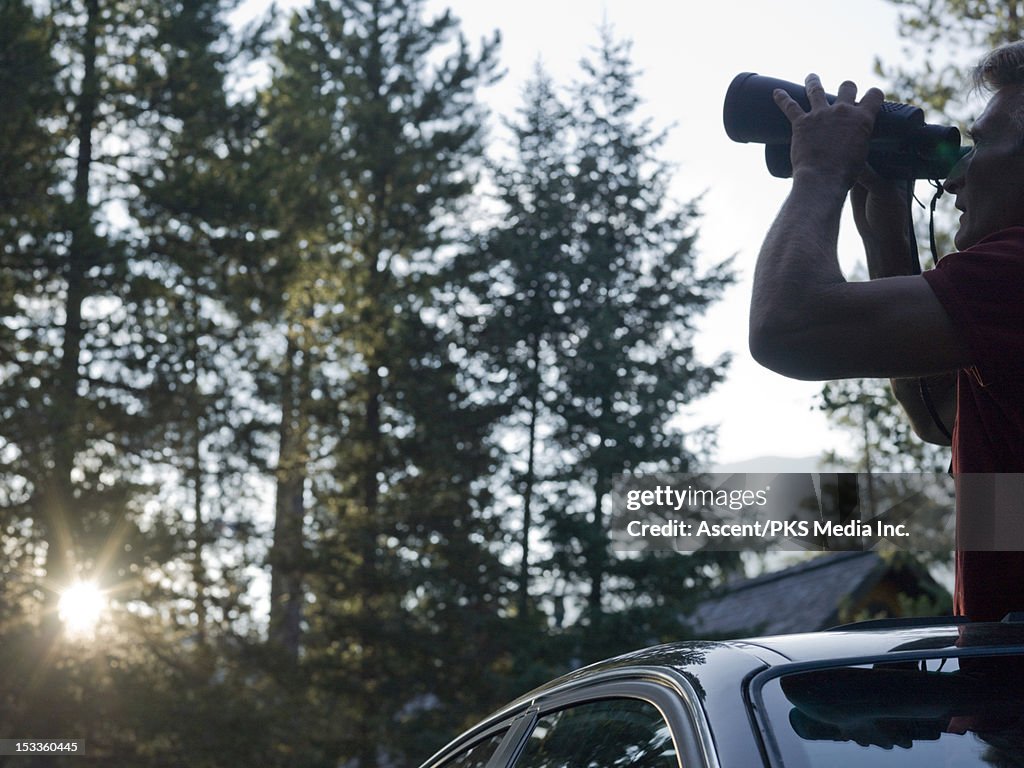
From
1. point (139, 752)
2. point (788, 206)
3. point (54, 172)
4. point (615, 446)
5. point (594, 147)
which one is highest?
point (594, 147)

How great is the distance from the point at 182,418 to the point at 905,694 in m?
16.8

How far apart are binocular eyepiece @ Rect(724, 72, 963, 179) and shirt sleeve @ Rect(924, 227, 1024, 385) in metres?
0.47

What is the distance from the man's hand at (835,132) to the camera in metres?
2.22

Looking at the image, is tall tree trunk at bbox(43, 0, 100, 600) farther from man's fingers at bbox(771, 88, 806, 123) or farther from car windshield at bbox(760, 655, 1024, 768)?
car windshield at bbox(760, 655, 1024, 768)

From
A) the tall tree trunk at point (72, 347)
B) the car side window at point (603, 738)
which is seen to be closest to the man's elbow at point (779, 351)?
the car side window at point (603, 738)

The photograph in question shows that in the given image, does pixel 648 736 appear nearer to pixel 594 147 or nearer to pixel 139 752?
pixel 139 752

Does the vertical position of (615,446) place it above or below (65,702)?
above

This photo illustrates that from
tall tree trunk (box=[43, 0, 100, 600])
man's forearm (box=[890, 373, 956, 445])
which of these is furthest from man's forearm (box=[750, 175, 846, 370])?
tall tree trunk (box=[43, 0, 100, 600])

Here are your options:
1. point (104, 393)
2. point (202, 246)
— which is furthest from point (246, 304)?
point (104, 393)

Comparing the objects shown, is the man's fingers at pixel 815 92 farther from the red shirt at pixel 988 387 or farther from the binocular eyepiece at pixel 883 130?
the red shirt at pixel 988 387

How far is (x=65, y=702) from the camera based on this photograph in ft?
51.9

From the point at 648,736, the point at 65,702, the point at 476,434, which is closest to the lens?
the point at 648,736

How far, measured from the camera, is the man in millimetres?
2010

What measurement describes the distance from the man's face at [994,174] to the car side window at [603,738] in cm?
104
